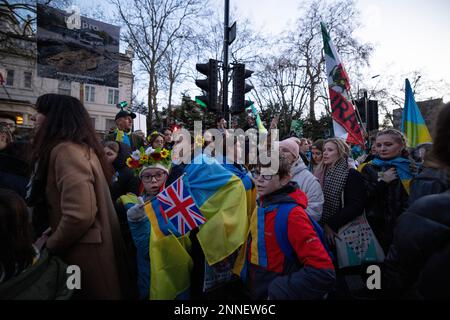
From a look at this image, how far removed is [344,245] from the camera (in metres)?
3.16

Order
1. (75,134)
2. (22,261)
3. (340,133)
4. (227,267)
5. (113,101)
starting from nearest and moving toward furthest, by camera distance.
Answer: (22,261) < (75,134) < (227,267) < (340,133) < (113,101)

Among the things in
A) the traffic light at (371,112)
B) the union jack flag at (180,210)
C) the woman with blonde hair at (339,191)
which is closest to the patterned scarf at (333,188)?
the woman with blonde hair at (339,191)

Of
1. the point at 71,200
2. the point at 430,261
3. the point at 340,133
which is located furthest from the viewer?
the point at 340,133

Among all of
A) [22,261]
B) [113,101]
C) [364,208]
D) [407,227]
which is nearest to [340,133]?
[364,208]

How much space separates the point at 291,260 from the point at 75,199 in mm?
1416

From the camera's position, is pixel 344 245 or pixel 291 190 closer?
pixel 291 190

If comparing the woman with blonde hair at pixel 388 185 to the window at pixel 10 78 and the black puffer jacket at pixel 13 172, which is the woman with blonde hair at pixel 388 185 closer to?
the black puffer jacket at pixel 13 172

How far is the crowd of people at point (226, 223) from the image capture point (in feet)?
4.59

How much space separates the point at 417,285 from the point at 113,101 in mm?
55517

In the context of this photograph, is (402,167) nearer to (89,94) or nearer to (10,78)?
(10,78)

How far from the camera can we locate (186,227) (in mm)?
2484
